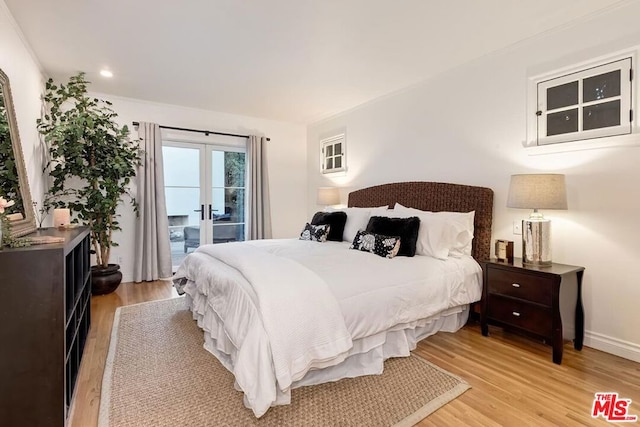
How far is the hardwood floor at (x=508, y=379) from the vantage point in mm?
1758

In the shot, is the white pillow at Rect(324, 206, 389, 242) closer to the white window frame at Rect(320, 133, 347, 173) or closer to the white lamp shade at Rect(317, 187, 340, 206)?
the white lamp shade at Rect(317, 187, 340, 206)

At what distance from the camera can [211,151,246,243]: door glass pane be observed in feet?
17.1

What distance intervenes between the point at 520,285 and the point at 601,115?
4.60 feet

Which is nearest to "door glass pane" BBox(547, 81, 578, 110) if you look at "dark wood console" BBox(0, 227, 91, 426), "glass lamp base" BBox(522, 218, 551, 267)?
"glass lamp base" BBox(522, 218, 551, 267)

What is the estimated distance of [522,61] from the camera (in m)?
2.90

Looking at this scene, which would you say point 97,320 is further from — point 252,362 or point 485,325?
point 485,325

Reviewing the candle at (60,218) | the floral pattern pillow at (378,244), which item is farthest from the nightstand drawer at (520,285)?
the candle at (60,218)

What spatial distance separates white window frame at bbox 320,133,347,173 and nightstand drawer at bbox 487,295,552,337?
2893mm

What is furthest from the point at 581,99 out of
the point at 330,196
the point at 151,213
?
the point at 151,213

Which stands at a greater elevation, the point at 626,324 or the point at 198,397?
the point at 626,324

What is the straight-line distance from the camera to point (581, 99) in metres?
2.59

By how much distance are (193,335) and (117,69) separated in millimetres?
2839

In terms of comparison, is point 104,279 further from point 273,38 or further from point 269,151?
point 273,38

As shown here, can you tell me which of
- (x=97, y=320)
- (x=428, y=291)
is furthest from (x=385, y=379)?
(x=97, y=320)
